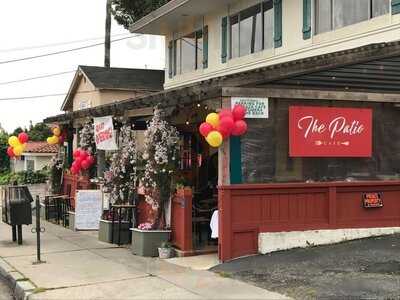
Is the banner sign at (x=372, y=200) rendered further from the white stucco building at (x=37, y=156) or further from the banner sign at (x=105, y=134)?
the white stucco building at (x=37, y=156)

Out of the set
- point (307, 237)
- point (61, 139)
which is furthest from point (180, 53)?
point (307, 237)

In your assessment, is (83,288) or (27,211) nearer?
(83,288)

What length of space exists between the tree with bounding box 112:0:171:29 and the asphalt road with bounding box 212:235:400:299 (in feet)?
67.2

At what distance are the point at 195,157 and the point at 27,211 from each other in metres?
4.58

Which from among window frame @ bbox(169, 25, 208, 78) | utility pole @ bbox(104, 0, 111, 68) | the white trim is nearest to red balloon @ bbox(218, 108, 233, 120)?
the white trim

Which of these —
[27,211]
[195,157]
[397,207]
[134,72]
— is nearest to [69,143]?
[195,157]

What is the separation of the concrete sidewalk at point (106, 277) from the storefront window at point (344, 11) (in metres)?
7.56

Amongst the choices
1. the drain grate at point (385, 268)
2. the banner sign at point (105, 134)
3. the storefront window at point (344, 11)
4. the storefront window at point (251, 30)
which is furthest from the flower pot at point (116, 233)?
the storefront window at point (251, 30)

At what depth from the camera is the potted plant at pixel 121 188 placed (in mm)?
12875

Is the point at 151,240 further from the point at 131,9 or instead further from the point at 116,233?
the point at 131,9

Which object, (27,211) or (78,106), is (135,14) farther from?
(27,211)

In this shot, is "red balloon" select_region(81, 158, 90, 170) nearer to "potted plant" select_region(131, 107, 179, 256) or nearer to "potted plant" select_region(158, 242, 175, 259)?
"potted plant" select_region(131, 107, 179, 256)

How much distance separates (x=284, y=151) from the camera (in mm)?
10430

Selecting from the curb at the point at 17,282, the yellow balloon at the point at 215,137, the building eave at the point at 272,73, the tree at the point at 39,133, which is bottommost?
the curb at the point at 17,282
